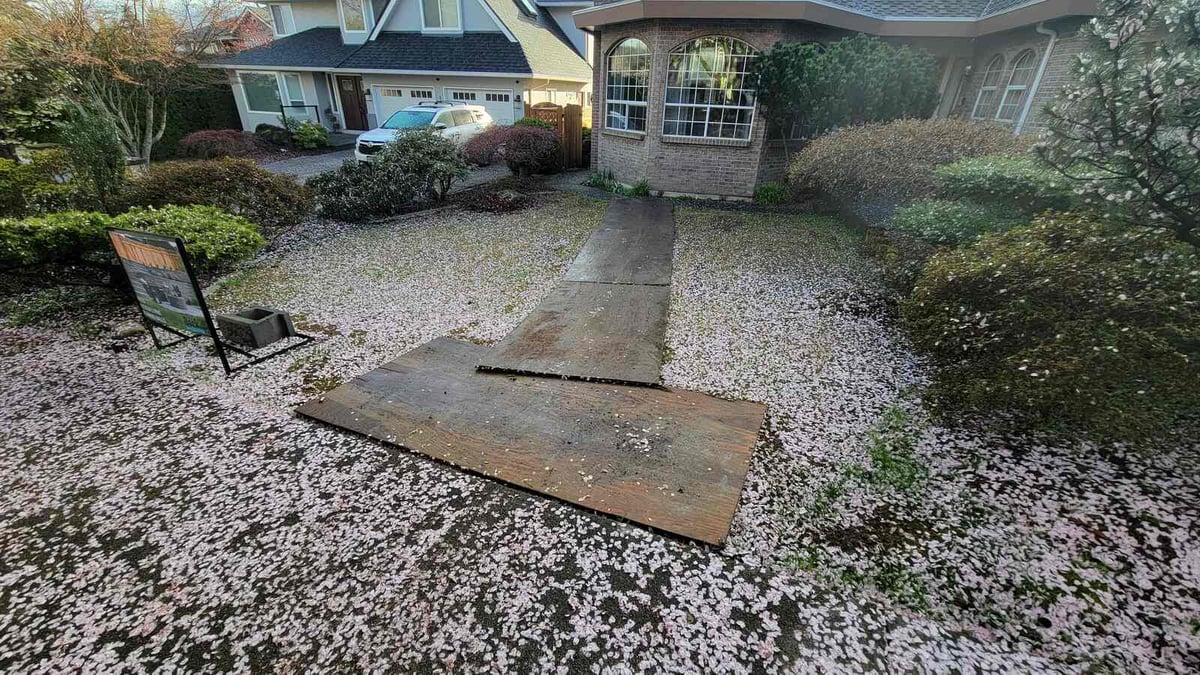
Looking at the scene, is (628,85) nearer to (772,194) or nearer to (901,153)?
(772,194)

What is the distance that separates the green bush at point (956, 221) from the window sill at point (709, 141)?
15.5ft

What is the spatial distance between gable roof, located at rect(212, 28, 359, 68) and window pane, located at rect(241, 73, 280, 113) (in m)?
0.70

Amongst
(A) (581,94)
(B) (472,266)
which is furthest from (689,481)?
(A) (581,94)

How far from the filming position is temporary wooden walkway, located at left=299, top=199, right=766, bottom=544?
8.84ft

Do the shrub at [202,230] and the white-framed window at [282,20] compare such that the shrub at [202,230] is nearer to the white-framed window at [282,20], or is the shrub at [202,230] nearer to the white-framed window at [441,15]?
the white-framed window at [441,15]

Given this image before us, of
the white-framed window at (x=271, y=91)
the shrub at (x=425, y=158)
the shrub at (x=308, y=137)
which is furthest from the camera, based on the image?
the white-framed window at (x=271, y=91)

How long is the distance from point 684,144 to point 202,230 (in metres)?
8.27

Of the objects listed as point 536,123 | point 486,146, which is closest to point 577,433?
point 486,146

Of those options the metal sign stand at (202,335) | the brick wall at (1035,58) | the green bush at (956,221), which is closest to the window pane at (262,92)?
the metal sign stand at (202,335)

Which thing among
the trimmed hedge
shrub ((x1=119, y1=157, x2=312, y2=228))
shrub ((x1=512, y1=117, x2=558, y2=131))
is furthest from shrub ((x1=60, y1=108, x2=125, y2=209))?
shrub ((x1=512, y1=117, x2=558, y2=131))

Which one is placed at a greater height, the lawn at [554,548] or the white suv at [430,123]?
the white suv at [430,123]

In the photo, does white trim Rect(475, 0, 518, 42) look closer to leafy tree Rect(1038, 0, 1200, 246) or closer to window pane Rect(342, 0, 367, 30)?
window pane Rect(342, 0, 367, 30)

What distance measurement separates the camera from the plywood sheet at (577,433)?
2652 mm

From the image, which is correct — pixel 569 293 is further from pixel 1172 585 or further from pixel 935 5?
pixel 935 5
